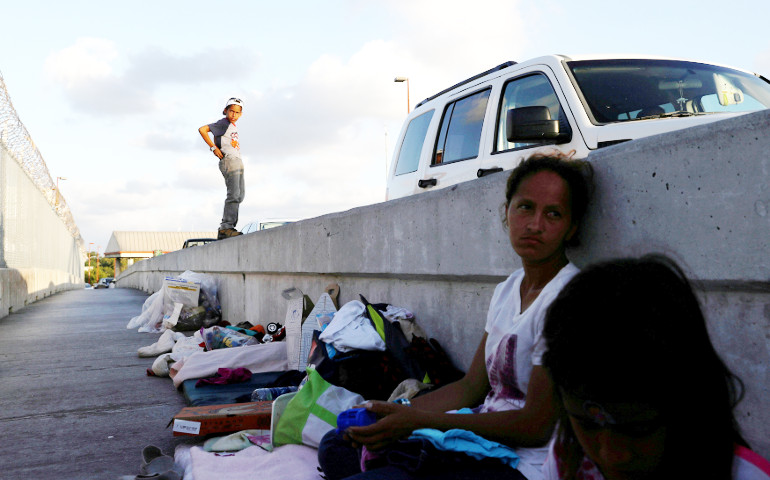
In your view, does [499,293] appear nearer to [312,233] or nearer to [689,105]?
[689,105]

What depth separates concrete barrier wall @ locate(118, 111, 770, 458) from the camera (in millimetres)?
1776

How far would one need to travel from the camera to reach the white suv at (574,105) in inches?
175

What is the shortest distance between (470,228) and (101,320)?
10055 mm

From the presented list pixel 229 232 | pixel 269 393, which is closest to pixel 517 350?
pixel 269 393

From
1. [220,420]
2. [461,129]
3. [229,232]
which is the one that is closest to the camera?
[220,420]

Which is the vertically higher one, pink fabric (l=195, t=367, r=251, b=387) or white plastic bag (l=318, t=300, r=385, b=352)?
white plastic bag (l=318, t=300, r=385, b=352)

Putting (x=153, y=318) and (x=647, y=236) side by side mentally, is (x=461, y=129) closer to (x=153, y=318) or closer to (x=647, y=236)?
(x=647, y=236)

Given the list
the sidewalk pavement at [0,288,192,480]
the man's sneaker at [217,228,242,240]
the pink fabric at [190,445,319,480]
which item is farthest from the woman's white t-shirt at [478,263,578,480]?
the man's sneaker at [217,228,242,240]

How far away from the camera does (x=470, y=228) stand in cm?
326

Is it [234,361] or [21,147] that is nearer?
[234,361]

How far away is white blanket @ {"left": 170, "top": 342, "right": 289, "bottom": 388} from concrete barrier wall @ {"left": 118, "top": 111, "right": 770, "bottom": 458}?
107 centimetres

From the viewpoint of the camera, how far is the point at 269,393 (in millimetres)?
4105

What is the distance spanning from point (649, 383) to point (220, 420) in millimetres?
2809

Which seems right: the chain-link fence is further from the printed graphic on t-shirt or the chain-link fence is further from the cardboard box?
the printed graphic on t-shirt
